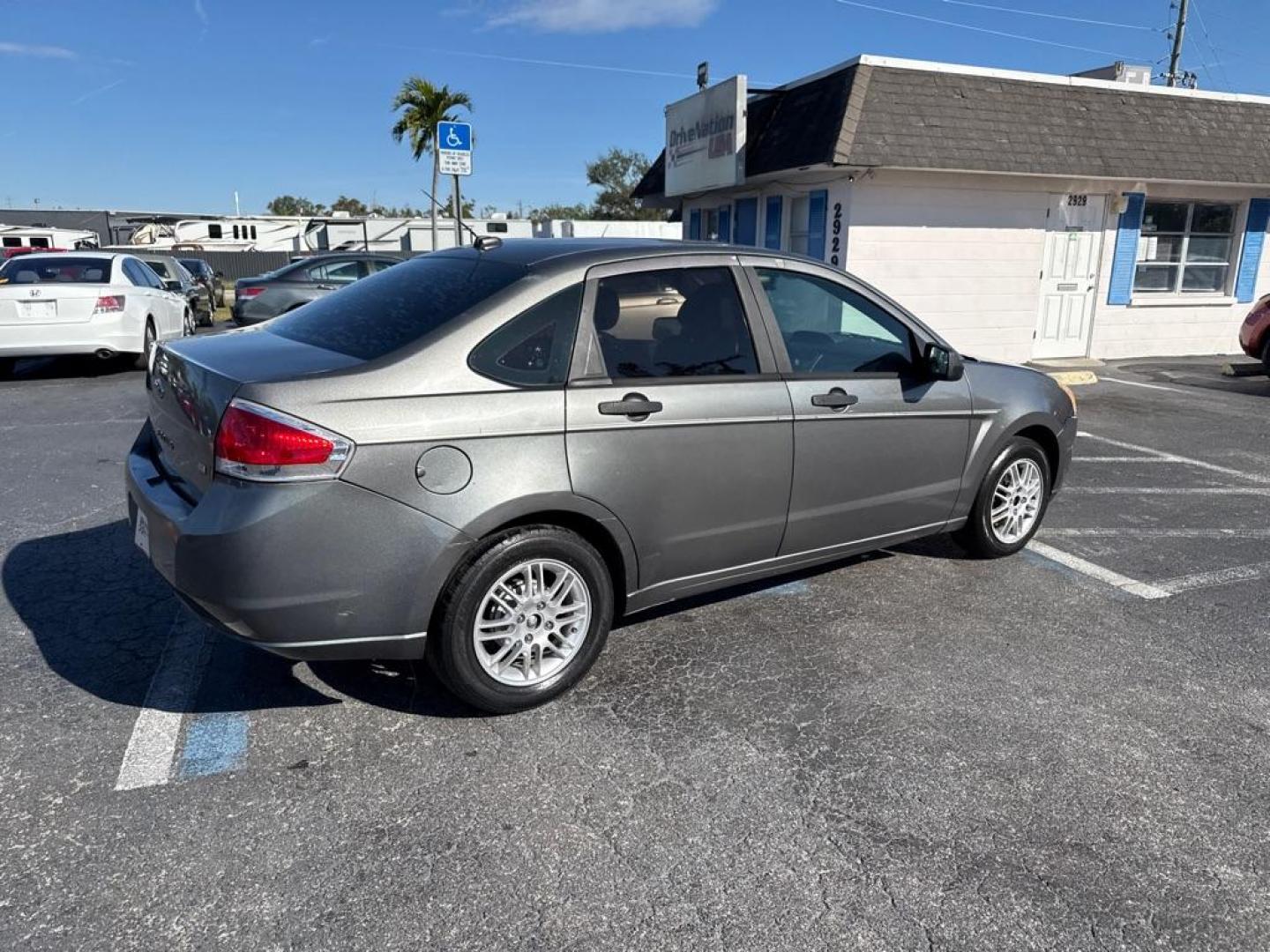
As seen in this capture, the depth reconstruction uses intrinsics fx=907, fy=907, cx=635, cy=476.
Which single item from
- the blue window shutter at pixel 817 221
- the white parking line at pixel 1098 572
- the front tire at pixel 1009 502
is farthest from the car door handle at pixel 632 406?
the blue window shutter at pixel 817 221

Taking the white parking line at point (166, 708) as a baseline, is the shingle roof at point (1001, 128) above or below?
above

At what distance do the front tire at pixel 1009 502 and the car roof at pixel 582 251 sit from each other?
178 cm

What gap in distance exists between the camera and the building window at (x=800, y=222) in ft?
43.3

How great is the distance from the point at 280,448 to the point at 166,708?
1.26m

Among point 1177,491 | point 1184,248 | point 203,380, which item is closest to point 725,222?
point 1184,248

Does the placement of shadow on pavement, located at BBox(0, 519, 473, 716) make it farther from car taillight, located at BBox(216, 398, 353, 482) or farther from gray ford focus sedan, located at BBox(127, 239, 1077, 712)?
car taillight, located at BBox(216, 398, 353, 482)

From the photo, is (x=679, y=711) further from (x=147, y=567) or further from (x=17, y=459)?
(x=17, y=459)

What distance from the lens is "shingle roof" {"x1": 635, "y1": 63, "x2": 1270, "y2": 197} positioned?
11.8 metres

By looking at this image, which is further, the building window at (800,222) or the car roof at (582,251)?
the building window at (800,222)

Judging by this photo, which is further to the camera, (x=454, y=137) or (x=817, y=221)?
(x=817, y=221)

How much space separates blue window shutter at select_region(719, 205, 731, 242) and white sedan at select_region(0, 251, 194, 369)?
9.00 meters

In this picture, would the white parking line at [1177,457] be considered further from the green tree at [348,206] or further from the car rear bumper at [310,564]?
the green tree at [348,206]

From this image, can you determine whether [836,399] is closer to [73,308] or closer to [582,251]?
[582,251]

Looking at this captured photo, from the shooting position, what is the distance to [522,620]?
10.7 ft
